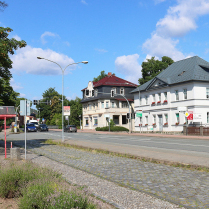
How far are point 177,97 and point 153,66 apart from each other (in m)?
21.6

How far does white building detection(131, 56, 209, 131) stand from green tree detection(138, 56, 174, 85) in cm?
1193

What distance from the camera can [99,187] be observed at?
23.5ft

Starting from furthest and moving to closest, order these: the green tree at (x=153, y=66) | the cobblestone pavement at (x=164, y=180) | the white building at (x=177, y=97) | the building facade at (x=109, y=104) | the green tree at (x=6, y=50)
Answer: the building facade at (x=109, y=104) < the green tree at (x=153, y=66) < the white building at (x=177, y=97) < the green tree at (x=6, y=50) < the cobblestone pavement at (x=164, y=180)

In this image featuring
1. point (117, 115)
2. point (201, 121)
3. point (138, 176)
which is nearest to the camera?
point (138, 176)

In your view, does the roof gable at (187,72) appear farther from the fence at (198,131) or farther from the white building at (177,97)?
the fence at (198,131)

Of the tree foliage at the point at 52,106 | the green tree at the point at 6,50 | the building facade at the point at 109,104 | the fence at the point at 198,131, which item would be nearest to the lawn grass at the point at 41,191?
the green tree at the point at 6,50

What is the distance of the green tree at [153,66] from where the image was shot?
65.8 m

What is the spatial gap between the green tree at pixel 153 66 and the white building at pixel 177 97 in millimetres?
11929

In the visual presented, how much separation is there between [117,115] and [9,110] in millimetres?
55619

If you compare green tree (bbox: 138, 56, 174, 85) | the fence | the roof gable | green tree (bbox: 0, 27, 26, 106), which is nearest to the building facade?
green tree (bbox: 138, 56, 174, 85)

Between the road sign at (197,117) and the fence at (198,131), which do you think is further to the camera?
the road sign at (197,117)

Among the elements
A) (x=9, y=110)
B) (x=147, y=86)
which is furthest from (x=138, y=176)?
(x=147, y=86)

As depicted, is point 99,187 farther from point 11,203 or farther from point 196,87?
point 196,87

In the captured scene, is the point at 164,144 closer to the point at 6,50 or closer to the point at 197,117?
the point at 6,50
